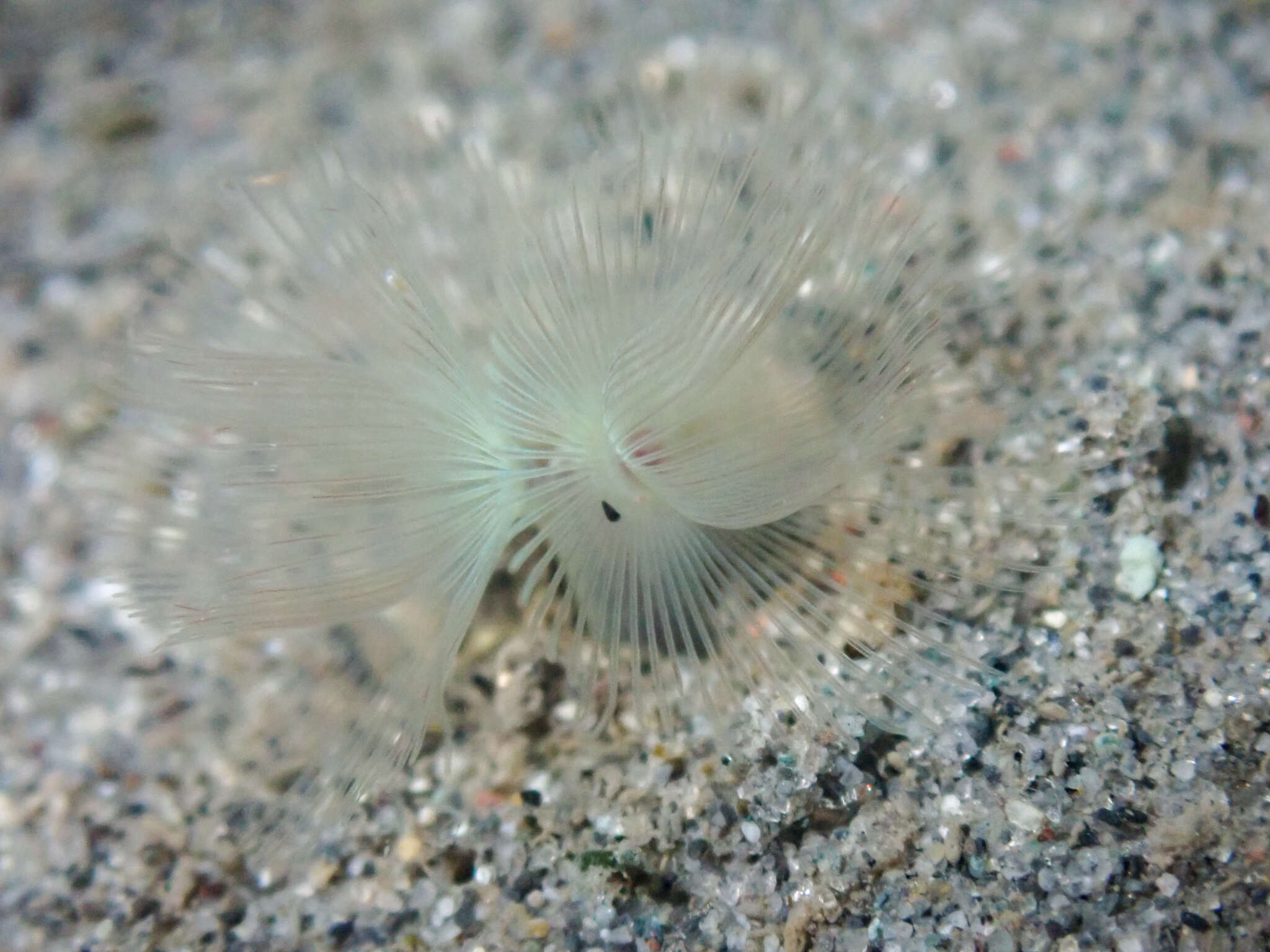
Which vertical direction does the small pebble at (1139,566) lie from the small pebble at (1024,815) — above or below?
above

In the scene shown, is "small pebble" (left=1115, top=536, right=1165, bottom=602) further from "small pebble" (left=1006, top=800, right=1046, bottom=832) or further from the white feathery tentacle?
"small pebble" (left=1006, top=800, right=1046, bottom=832)

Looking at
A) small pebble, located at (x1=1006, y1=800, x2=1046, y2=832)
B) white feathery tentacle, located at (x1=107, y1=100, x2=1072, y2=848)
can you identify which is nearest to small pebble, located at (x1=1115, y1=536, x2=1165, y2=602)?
white feathery tentacle, located at (x1=107, y1=100, x2=1072, y2=848)

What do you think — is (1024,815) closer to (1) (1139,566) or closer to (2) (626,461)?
(1) (1139,566)

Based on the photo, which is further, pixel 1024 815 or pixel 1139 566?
pixel 1139 566

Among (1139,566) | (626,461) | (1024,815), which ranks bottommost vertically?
(1024,815)

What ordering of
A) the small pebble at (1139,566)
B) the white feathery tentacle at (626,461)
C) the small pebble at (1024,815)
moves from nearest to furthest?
the small pebble at (1024,815) < the white feathery tentacle at (626,461) < the small pebble at (1139,566)

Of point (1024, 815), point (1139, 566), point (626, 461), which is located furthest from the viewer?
point (1139, 566)

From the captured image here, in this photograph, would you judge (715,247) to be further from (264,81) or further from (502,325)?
(264,81)

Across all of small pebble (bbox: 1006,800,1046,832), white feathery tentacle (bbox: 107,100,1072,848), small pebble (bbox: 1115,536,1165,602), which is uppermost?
white feathery tentacle (bbox: 107,100,1072,848)

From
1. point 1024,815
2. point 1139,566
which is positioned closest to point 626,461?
point 1024,815

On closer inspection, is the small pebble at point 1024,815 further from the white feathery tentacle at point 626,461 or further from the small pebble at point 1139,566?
the small pebble at point 1139,566

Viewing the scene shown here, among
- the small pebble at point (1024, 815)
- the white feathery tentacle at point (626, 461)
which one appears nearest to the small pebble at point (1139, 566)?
the white feathery tentacle at point (626, 461)
